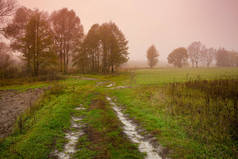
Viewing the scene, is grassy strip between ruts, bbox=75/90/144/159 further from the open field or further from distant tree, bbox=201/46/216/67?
distant tree, bbox=201/46/216/67

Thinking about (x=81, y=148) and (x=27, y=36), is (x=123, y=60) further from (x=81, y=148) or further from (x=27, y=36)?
(x=81, y=148)

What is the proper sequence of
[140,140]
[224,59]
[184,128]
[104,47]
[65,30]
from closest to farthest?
[140,140] < [184,128] < [65,30] < [104,47] < [224,59]

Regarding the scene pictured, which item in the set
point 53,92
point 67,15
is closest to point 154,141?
point 53,92

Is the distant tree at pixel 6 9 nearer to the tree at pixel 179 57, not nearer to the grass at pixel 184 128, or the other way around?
the grass at pixel 184 128

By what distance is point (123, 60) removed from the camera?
4547 centimetres

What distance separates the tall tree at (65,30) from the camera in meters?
38.3

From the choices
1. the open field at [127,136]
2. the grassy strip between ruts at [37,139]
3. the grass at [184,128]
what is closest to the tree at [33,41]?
the open field at [127,136]

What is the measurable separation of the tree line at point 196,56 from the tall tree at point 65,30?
51233 mm

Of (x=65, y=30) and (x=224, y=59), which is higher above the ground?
(x=65, y=30)

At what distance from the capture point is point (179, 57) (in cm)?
8762

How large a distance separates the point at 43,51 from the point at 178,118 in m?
30.4

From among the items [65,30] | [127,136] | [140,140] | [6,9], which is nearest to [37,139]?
[127,136]

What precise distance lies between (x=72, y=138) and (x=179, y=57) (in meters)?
93.0

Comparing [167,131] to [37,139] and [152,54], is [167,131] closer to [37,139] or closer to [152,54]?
[37,139]
